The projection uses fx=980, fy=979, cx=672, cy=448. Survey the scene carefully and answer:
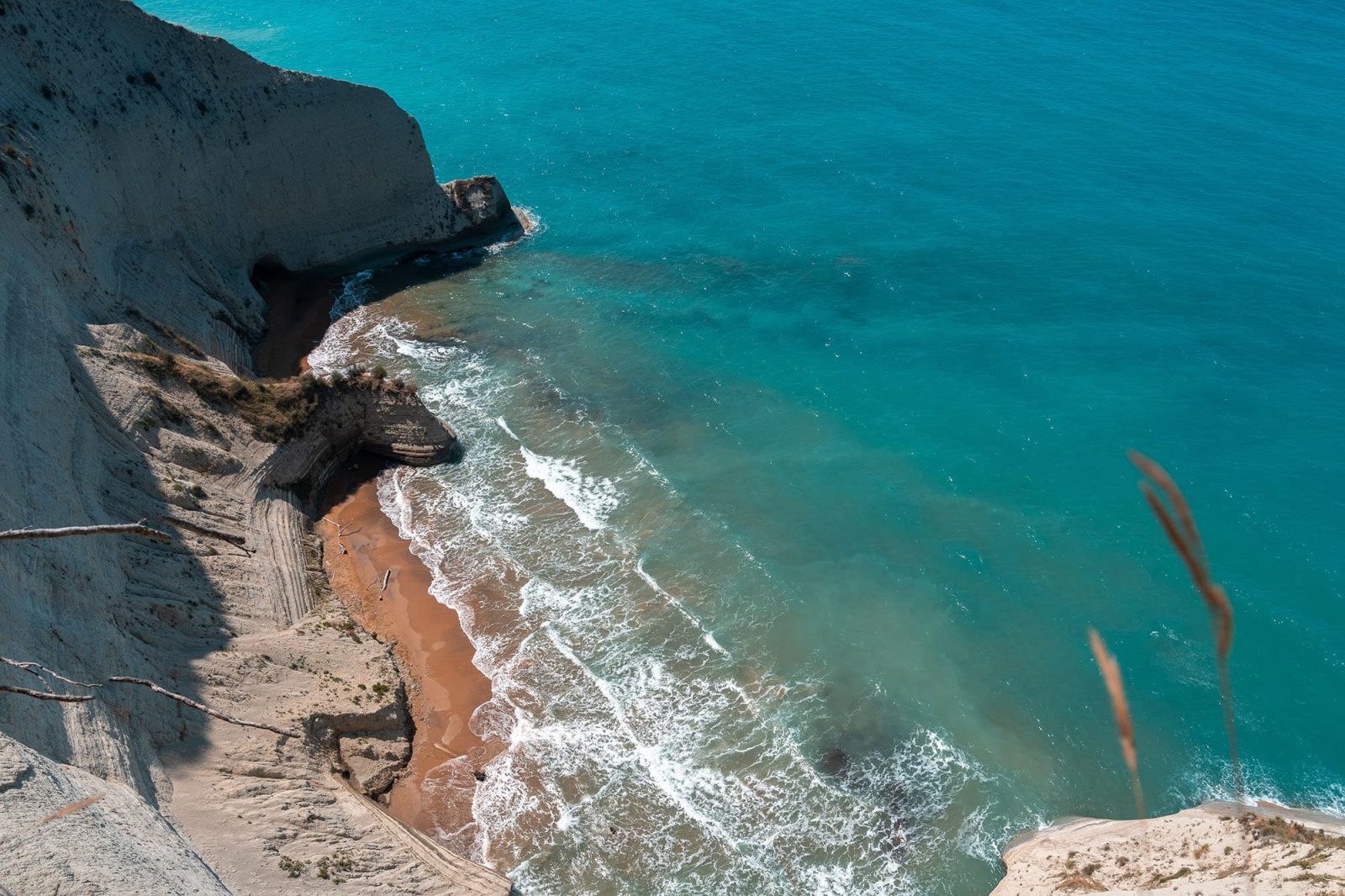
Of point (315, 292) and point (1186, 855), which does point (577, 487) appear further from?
point (1186, 855)

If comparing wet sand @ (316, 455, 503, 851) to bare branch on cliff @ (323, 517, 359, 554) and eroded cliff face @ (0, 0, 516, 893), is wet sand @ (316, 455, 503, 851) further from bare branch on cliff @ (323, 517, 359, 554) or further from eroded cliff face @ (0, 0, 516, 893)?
eroded cliff face @ (0, 0, 516, 893)

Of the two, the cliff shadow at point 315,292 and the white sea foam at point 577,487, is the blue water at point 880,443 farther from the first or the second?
the cliff shadow at point 315,292

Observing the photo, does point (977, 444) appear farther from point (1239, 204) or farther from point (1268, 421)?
point (1239, 204)

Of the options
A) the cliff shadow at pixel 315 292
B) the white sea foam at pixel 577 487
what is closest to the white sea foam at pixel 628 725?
the white sea foam at pixel 577 487

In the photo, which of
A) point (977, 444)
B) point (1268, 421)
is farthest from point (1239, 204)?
point (977, 444)

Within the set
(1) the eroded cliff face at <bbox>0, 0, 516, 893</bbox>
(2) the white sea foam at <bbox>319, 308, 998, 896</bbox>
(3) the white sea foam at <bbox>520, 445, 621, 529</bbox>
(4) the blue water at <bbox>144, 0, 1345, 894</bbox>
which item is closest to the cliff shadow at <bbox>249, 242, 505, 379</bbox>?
(1) the eroded cliff face at <bbox>0, 0, 516, 893</bbox>

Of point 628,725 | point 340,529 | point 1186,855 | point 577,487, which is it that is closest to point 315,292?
point 340,529
